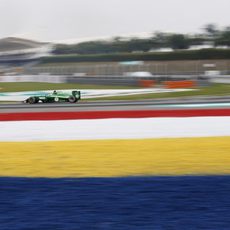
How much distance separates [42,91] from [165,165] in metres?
11.6

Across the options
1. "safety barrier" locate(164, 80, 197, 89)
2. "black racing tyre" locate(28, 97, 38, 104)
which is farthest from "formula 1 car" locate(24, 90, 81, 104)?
"safety barrier" locate(164, 80, 197, 89)

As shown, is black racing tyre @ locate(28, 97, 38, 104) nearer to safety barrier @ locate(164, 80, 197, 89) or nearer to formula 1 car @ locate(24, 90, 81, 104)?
formula 1 car @ locate(24, 90, 81, 104)

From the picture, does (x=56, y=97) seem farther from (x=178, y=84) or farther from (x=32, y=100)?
(x=178, y=84)

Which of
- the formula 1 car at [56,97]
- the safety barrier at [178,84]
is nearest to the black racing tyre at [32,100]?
the formula 1 car at [56,97]

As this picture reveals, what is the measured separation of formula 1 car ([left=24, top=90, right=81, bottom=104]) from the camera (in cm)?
1513

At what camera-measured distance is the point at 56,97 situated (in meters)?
15.2

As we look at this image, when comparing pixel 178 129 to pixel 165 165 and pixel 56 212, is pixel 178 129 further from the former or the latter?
pixel 56 212

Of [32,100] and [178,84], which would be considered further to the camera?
[178,84]

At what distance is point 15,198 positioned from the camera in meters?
2.93

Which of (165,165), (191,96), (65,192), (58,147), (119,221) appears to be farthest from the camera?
(191,96)

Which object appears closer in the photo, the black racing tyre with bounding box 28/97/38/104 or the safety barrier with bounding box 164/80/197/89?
the black racing tyre with bounding box 28/97/38/104

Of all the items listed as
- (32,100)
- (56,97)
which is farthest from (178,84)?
(32,100)

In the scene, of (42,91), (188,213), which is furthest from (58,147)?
(42,91)

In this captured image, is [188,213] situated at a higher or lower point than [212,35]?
lower
